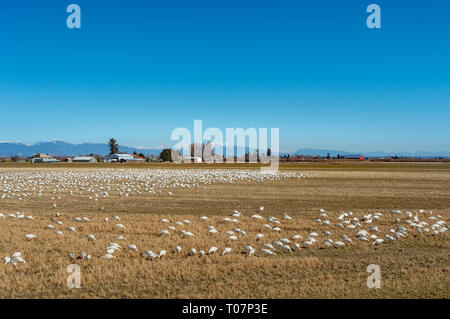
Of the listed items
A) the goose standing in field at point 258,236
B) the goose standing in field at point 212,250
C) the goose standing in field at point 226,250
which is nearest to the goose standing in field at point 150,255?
the goose standing in field at point 212,250

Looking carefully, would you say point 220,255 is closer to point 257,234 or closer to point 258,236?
point 258,236

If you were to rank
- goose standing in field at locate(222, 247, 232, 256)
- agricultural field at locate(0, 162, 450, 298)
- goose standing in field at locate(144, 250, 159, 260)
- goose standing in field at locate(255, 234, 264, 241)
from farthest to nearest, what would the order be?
goose standing in field at locate(255, 234, 264, 241)
goose standing in field at locate(222, 247, 232, 256)
goose standing in field at locate(144, 250, 159, 260)
agricultural field at locate(0, 162, 450, 298)

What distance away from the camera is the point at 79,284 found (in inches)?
272

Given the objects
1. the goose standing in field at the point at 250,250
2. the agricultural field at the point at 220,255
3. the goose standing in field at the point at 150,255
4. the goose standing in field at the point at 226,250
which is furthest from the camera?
the goose standing in field at the point at 226,250

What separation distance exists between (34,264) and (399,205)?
17472 millimetres

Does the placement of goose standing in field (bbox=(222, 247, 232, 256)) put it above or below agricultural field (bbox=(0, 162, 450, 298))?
above

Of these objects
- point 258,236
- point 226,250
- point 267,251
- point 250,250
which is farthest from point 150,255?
point 258,236

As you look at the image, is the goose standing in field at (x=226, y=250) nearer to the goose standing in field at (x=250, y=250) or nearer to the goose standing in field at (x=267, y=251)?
the goose standing in field at (x=250, y=250)

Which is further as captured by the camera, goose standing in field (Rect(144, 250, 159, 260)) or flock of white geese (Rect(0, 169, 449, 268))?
flock of white geese (Rect(0, 169, 449, 268))

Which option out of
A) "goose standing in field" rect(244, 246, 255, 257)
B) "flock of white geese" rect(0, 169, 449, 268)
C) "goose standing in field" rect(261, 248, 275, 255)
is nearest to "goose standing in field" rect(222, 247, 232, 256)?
"flock of white geese" rect(0, 169, 449, 268)

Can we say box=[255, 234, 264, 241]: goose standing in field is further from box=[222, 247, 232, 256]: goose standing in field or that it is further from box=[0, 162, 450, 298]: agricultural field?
box=[222, 247, 232, 256]: goose standing in field
